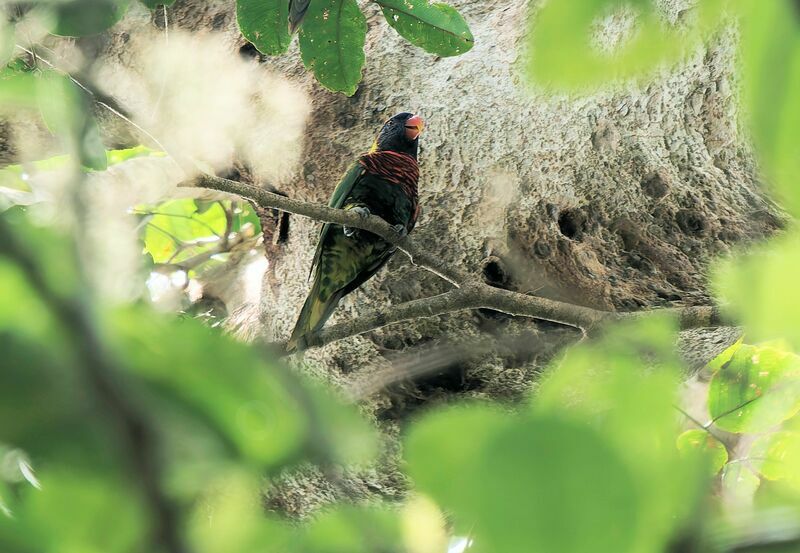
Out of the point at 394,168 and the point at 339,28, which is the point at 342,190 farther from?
the point at 339,28

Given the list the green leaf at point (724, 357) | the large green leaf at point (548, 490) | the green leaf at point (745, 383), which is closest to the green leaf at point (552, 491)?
the large green leaf at point (548, 490)

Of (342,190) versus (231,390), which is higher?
(231,390)

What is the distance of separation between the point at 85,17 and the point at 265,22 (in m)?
0.48

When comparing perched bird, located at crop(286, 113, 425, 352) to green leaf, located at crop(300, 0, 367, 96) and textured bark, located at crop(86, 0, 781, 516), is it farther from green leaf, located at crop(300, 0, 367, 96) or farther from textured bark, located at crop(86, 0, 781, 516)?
green leaf, located at crop(300, 0, 367, 96)

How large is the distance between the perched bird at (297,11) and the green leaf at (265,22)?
0.04m

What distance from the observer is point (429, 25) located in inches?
49.0

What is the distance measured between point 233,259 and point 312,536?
263 centimetres

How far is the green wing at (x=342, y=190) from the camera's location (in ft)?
6.46

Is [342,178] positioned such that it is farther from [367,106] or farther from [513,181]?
[513,181]

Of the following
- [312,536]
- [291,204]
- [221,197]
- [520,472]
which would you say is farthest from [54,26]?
[221,197]

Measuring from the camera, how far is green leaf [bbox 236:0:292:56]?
1.15 m

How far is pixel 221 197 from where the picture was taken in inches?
112

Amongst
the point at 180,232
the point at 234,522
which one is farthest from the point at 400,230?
the point at 180,232

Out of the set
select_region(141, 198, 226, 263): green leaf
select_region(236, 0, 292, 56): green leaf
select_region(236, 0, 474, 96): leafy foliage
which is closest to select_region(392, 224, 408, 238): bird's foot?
select_region(236, 0, 474, 96): leafy foliage
